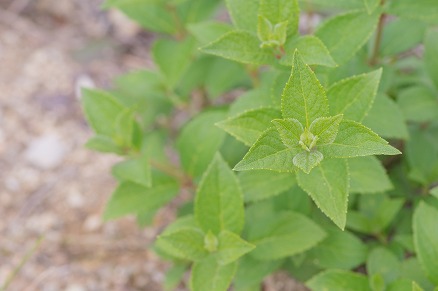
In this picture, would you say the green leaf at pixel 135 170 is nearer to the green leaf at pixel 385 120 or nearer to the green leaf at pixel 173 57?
the green leaf at pixel 173 57

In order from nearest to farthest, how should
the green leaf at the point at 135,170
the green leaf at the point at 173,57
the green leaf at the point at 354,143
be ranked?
the green leaf at the point at 354,143
the green leaf at the point at 135,170
the green leaf at the point at 173,57

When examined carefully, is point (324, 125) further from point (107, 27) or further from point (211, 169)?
point (107, 27)

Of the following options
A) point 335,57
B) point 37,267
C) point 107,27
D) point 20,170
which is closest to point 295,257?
point 335,57

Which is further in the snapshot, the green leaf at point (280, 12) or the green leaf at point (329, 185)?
the green leaf at point (280, 12)

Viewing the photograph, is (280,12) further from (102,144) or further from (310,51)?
(102,144)

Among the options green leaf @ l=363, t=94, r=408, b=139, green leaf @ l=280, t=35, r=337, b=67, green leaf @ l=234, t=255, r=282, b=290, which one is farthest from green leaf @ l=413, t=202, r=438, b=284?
green leaf @ l=280, t=35, r=337, b=67

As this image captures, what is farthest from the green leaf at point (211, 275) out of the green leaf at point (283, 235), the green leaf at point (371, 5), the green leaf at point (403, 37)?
the green leaf at point (403, 37)

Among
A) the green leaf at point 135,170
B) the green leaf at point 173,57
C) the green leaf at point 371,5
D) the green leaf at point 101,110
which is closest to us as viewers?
the green leaf at point 371,5

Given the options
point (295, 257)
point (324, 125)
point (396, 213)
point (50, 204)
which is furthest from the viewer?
point (50, 204)
